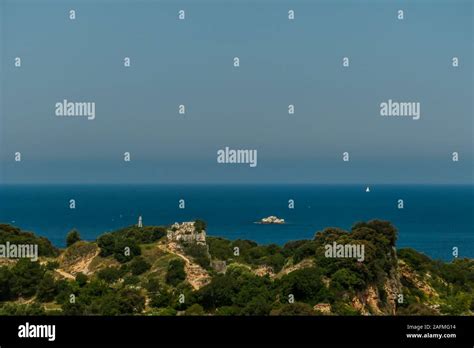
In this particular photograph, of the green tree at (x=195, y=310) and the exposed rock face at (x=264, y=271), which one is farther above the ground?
the exposed rock face at (x=264, y=271)

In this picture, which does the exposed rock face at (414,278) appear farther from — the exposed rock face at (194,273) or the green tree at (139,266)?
the green tree at (139,266)

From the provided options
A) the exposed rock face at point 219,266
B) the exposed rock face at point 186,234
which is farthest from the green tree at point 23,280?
the exposed rock face at point 219,266

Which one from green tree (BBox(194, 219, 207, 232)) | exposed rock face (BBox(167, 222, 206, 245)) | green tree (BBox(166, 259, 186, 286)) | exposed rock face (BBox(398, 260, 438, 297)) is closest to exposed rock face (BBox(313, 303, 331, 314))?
green tree (BBox(166, 259, 186, 286))

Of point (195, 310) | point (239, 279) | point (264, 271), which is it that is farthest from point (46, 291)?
point (264, 271)

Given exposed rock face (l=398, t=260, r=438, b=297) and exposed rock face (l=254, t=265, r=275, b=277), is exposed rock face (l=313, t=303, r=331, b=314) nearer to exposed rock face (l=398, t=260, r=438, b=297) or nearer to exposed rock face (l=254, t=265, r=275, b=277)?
exposed rock face (l=254, t=265, r=275, b=277)

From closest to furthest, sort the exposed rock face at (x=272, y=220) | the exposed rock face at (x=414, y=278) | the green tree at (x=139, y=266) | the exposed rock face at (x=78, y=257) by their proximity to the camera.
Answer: the green tree at (x=139, y=266), the exposed rock face at (x=414, y=278), the exposed rock face at (x=78, y=257), the exposed rock face at (x=272, y=220)

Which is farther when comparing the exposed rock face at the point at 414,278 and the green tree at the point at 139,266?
the exposed rock face at the point at 414,278

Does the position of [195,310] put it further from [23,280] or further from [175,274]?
[23,280]
